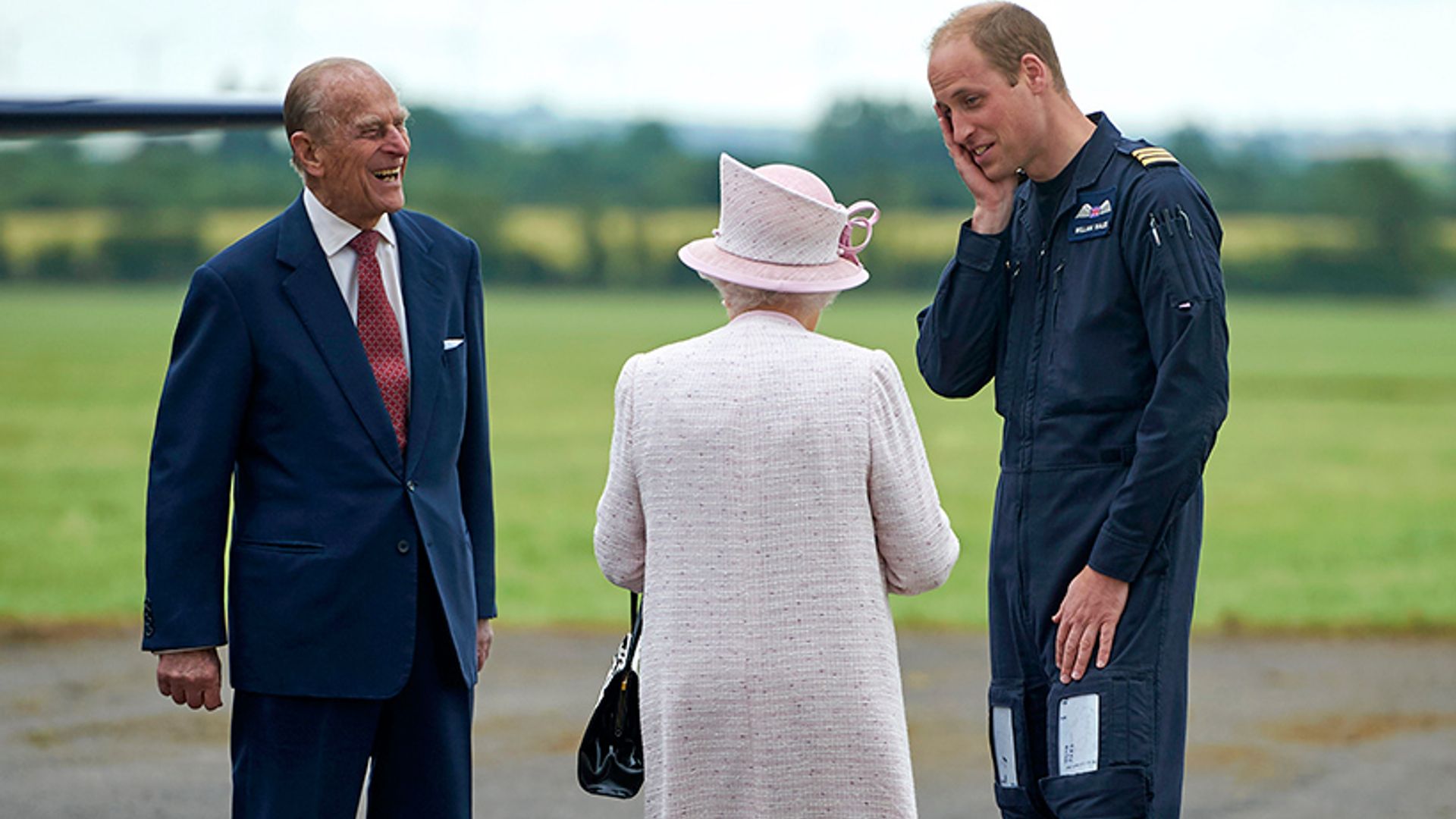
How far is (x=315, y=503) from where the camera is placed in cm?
309

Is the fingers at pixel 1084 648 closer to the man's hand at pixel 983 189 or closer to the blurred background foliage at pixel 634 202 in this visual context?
the man's hand at pixel 983 189

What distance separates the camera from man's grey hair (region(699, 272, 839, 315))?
286cm

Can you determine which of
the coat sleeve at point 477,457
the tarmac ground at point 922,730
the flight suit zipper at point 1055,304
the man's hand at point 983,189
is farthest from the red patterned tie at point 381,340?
the tarmac ground at point 922,730

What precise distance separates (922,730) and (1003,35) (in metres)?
4.50

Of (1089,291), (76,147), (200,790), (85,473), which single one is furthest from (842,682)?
(76,147)

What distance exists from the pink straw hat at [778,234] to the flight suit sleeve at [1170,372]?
1.71ft

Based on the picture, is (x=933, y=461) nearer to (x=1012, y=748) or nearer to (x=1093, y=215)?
(x=1012, y=748)

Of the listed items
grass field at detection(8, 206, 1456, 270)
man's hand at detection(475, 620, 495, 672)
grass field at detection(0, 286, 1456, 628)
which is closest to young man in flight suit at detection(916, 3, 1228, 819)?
man's hand at detection(475, 620, 495, 672)

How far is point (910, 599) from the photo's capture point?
1102cm

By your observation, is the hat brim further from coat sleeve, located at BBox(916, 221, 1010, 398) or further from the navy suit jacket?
the navy suit jacket

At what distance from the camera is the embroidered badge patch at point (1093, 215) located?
299 centimetres

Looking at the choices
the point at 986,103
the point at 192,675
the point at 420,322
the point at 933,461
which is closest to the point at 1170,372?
the point at 986,103

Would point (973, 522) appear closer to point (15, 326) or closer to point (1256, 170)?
point (1256, 170)

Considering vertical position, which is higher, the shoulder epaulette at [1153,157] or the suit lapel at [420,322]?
the shoulder epaulette at [1153,157]
